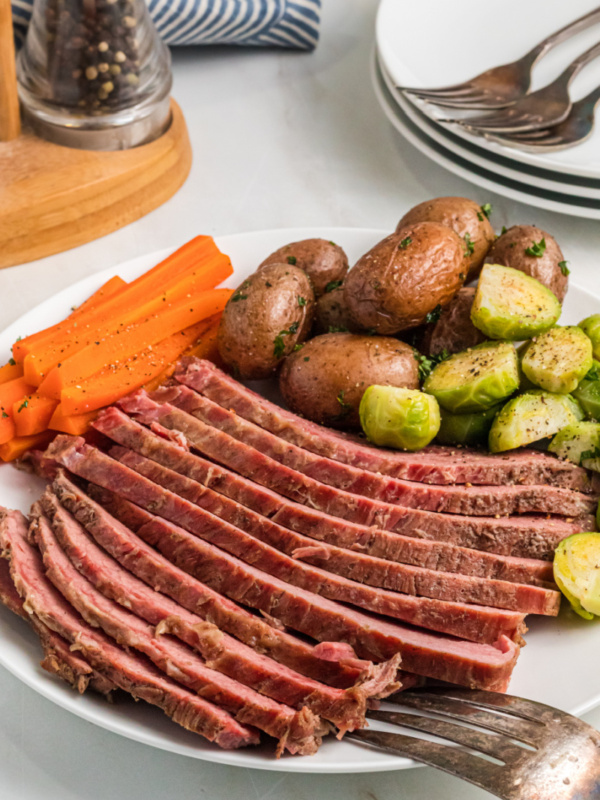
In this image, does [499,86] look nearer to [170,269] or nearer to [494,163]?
[494,163]

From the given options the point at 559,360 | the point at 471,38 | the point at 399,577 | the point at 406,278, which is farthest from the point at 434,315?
the point at 471,38

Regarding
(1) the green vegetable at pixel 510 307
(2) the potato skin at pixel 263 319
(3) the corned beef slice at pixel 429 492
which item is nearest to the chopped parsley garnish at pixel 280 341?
(2) the potato skin at pixel 263 319

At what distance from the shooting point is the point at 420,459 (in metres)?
2.48

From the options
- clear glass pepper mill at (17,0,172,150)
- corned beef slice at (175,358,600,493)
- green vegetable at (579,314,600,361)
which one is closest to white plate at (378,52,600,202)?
green vegetable at (579,314,600,361)

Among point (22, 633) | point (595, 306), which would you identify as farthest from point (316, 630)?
point (595, 306)

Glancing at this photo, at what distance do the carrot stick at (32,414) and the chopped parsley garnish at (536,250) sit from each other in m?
1.61

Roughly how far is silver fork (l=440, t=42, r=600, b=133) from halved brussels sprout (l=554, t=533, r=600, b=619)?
202 centimetres

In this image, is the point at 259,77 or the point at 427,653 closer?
the point at 427,653

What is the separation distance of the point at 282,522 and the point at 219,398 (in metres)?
0.51

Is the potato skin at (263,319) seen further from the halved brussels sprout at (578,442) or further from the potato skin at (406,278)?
the halved brussels sprout at (578,442)

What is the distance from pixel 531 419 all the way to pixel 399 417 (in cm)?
39

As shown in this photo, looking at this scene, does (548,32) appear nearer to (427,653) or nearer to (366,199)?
(366,199)

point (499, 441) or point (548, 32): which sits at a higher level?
point (548, 32)

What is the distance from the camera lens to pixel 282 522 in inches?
90.0
